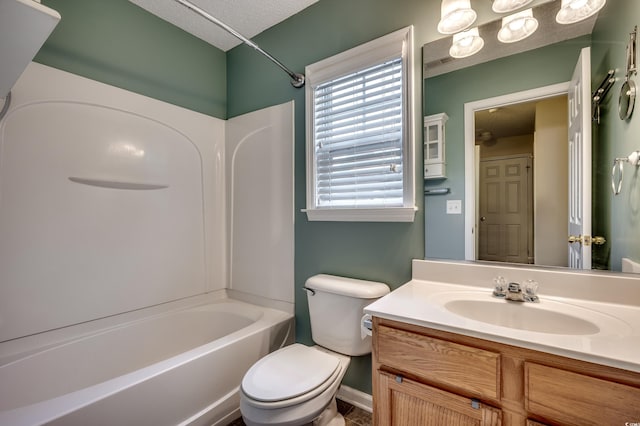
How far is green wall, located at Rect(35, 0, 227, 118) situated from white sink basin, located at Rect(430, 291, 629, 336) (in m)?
2.19

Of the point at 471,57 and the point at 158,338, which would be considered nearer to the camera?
the point at 471,57

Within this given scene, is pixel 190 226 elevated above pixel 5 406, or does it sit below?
above

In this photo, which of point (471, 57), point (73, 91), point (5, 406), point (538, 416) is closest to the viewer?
point (538, 416)

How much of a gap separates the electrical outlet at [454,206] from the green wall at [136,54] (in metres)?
1.92

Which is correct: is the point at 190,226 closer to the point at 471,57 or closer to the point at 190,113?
the point at 190,113

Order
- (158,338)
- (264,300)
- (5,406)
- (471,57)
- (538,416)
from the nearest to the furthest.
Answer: (538,416), (5,406), (471,57), (158,338), (264,300)

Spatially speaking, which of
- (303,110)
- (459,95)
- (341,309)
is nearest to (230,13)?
(303,110)

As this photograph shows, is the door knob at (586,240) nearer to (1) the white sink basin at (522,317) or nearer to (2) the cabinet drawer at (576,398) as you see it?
(1) the white sink basin at (522,317)

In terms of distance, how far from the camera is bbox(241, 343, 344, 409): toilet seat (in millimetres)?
1176

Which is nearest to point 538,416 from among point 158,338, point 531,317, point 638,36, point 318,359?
point 531,317

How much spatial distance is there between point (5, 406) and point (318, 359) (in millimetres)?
1398

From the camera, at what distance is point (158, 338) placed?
1.92m

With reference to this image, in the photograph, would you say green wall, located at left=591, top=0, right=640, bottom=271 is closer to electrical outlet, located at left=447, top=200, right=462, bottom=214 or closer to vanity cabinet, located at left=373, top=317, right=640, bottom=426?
electrical outlet, located at left=447, top=200, right=462, bottom=214

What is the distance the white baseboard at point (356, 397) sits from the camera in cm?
170
